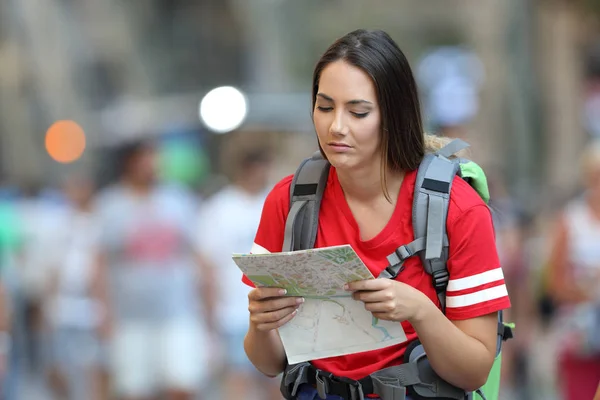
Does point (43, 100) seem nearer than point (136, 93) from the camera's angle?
Yes

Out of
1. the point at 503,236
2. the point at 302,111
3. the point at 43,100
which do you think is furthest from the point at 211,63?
the point at 503,236

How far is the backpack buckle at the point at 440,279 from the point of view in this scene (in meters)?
3.39

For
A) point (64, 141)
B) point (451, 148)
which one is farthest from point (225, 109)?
point (451, 148)

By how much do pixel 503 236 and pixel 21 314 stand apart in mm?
5490

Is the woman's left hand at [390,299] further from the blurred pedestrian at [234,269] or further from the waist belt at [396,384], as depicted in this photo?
the blurred pedestrian at [234,269]

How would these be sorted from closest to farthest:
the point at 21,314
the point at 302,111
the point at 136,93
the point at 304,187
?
the point at 304,187
the point at 21,314
the point at 302,111
the point at 136,93

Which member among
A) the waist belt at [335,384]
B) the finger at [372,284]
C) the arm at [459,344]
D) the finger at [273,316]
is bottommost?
the waist belt at [335,384]

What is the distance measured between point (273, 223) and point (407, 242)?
46cm

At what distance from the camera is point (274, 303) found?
3.36 metres

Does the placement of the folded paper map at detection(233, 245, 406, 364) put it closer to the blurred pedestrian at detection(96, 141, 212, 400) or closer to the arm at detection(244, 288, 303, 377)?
the arm at detection(244, 288, 303, 377)

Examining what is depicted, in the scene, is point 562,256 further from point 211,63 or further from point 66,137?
point 211,63

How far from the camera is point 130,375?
8703 millimetres

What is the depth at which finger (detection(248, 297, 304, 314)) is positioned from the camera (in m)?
3.35

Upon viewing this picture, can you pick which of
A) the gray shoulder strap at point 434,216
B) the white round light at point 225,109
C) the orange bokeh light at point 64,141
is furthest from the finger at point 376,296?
the orange bokeh light at point 64,141
